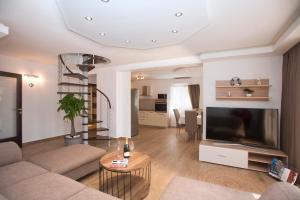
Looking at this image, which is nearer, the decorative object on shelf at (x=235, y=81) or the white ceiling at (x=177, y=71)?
the decorative object on shelf at (x=235, y=81)

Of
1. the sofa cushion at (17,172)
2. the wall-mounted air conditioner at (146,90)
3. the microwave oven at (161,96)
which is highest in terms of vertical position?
the wall-mounted air conditioner at (146,90)

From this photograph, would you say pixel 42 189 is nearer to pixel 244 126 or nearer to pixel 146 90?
pixel 244 126

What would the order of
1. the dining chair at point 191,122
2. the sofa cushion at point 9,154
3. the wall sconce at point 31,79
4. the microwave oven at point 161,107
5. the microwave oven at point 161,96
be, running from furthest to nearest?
the microwave oven at point 161,96
the microwave oven at point 161,107
the dining chair at point 191,122
the wall sconce at point 31,79
the sofa cushion at point 9,154

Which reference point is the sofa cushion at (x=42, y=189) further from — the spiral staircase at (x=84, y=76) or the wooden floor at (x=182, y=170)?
the spiral staircase at (x=84, y=76)

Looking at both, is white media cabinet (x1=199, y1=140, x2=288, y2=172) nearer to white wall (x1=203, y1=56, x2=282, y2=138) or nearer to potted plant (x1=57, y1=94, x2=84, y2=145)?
white wall (x1=203, y1=56, x2=282, y2=138)

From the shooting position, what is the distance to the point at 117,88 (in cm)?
526

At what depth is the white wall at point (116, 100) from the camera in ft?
17.2

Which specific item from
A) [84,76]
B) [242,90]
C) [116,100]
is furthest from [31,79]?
[242,90]

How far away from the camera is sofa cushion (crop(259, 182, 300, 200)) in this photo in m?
1.03

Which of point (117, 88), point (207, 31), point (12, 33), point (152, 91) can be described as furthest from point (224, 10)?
point (152, 91)

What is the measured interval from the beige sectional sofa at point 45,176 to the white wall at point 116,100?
2.53 m

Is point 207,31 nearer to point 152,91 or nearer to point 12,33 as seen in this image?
point 12,33

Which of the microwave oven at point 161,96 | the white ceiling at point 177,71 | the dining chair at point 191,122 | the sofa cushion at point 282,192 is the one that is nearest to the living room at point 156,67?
the sofa cushion at point 282,192

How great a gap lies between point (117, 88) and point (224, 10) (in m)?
3.95
